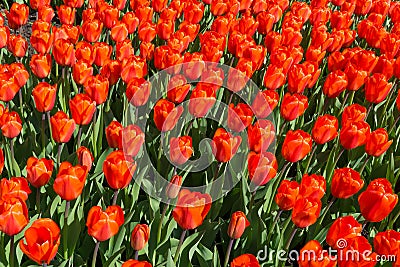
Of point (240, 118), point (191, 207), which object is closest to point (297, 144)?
point (240, 118)

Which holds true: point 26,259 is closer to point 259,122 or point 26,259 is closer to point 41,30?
point 259,122

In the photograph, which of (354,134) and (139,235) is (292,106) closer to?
(354,134)

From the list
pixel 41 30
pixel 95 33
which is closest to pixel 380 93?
pixel 95 33

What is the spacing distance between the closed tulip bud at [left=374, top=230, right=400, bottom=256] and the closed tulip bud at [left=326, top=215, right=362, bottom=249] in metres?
0.09

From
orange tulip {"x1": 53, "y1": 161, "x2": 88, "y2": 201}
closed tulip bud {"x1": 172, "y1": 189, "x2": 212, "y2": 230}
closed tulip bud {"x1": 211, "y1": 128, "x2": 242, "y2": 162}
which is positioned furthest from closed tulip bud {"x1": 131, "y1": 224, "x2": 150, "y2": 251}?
closed tulip bud {"x1": 211, "y1": 128, "x2": 242, "y2": 162}

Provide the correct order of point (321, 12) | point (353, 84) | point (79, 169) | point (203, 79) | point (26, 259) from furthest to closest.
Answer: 1. point (321, 12)
2. point (353, 84)
3. point (203, 79)
4. point (26, 259)
5. point (79, 169)

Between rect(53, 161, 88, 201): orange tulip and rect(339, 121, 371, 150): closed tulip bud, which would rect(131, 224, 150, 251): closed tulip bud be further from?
rect(339, 121, 371, 150): closed tulip bud

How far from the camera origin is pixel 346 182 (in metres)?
2.02

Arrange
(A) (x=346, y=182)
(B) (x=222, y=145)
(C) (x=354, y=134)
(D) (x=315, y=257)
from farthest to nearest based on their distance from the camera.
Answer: (C) (x=354, y=134) < (B) (x=222, y=145) < (A) (x=346, y=182) < (D) (x=315, y=257)

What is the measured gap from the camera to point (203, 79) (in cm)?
267

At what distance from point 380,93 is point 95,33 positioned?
5.00 feet

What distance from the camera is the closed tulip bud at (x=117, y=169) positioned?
188 centimetres

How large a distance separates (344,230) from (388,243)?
5.9 inches

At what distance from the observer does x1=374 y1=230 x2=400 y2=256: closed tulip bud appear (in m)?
1.78
